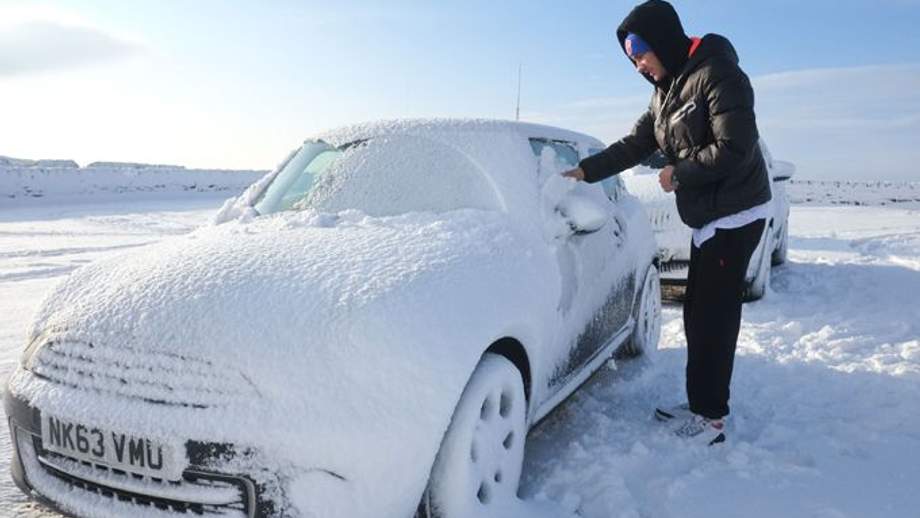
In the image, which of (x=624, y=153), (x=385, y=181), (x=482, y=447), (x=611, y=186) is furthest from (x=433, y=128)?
(x=482, y=447)

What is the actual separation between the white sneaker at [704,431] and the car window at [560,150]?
53.8 inches

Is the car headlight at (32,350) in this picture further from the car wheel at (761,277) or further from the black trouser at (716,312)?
the car wheel at (761,277)

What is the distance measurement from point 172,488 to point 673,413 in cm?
238

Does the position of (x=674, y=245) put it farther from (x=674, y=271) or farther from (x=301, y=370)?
(x=301, y=370)

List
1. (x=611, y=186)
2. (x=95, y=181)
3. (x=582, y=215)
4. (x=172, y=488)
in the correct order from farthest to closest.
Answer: (x=95, y=181), (x=611, y=186), (x=582, y=215), (x=172, y=488)

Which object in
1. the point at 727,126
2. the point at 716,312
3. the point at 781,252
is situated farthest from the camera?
the point at 781,252

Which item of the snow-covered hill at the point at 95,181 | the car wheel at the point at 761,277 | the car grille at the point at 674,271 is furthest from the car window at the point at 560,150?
the snow-covered hill at the point at 95,181

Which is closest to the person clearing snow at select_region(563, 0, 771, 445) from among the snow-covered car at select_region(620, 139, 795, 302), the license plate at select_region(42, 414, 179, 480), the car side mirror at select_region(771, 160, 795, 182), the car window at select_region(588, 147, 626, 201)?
the car window at select_region(588, 147, 626, 201)

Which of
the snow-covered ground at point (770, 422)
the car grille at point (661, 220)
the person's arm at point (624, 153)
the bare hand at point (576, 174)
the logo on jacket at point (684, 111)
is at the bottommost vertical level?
the snow-covered ground at point (770, 422)

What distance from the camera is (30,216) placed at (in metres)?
13.7

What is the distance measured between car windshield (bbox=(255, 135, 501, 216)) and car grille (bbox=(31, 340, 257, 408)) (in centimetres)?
123

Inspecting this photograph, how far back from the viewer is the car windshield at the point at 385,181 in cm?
295

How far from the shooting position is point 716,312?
310 centimetres

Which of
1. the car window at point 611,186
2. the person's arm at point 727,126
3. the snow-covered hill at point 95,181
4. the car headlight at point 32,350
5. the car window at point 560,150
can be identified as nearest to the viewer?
the car headlight at point 32,350
